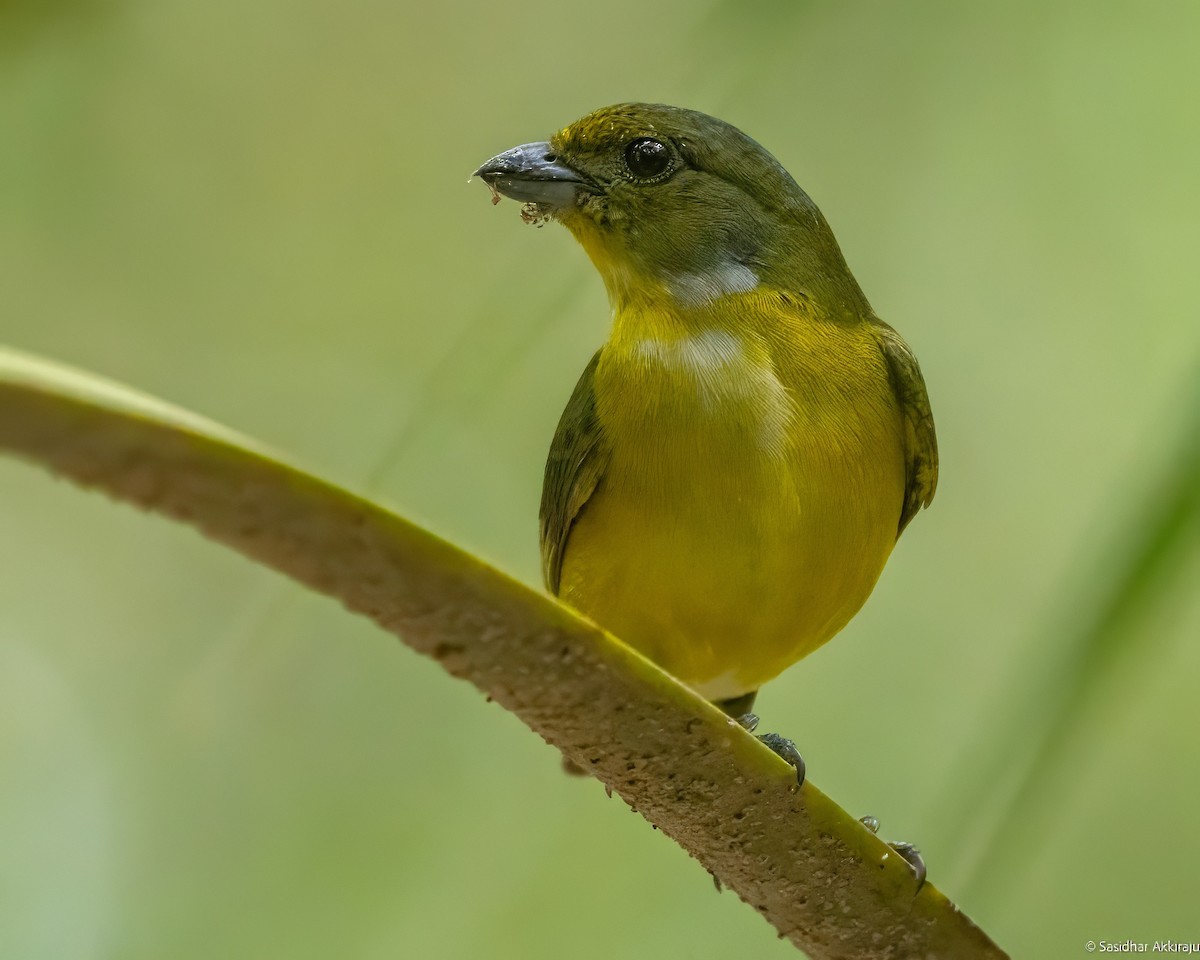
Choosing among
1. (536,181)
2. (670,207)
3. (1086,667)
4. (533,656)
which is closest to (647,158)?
(670,207)

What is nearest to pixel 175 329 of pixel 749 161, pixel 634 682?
pixel 749 161

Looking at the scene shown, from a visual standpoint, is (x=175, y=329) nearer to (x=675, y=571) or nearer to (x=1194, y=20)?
(x=675, y=571)

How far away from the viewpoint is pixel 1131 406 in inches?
198

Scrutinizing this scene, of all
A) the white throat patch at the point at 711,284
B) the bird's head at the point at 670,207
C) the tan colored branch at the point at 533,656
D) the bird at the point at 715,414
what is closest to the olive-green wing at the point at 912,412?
the bird at the point at 715,414

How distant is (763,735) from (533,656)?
138 cm

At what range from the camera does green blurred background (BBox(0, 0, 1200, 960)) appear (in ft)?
15.9

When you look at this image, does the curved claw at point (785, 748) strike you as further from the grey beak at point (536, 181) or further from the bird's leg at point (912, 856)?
the grey beak at point (536, 181)

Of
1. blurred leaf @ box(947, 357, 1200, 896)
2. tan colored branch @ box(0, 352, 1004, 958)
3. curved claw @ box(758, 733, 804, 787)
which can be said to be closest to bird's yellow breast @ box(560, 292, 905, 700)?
curved claw @ box(758, 733, 804, 787)

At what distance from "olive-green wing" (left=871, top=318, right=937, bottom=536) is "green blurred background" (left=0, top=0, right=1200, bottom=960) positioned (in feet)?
4.51

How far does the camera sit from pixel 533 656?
138cm

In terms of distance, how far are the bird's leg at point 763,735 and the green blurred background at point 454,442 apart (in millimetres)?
715

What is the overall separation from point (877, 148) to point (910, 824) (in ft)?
8.13

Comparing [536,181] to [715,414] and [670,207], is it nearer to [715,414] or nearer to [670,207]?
[670,207]

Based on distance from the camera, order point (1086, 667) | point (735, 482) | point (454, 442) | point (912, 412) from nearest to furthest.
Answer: point (1086, 667), point (735, 482), point (912, 412), point (454, 442)
